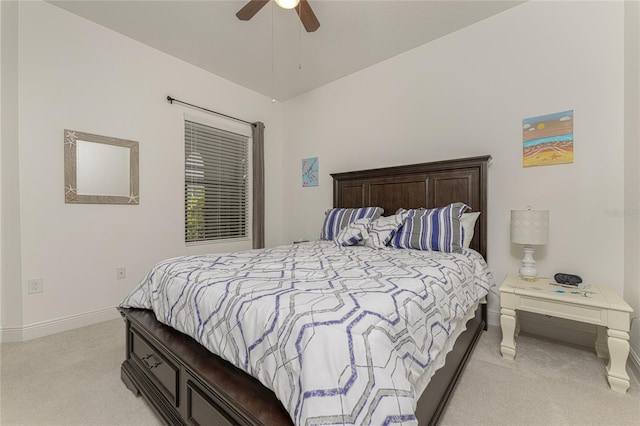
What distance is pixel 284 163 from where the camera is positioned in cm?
451

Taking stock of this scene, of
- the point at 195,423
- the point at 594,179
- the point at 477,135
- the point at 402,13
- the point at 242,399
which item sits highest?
the point at 402,13

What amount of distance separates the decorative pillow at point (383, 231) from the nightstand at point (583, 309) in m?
0.95

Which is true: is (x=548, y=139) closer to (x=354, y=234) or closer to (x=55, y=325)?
(x=354, y=234)

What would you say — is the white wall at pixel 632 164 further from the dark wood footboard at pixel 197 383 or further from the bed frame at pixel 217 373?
the dark wood footboard at pixel 197 383

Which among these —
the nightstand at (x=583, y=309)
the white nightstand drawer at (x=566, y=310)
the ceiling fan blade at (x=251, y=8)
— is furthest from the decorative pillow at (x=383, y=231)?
the ceiling fan blade at (x=251, y=8)

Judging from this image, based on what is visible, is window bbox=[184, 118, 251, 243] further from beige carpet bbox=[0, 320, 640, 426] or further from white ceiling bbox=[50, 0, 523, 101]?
beige carpet bbox=[0, 320, 640, 426]

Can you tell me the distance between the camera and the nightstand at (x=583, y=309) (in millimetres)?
1614

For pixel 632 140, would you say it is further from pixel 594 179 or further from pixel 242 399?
pixel 242 399

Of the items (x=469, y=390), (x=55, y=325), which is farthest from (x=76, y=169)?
(x=469, y=390)

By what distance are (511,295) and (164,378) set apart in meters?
2.23

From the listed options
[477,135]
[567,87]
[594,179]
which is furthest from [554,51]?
[594,179]

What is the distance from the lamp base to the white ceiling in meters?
2.20

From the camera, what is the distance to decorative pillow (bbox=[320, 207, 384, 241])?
9.85 feet

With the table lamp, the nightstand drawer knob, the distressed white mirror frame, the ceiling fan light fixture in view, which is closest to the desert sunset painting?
the table lamp
